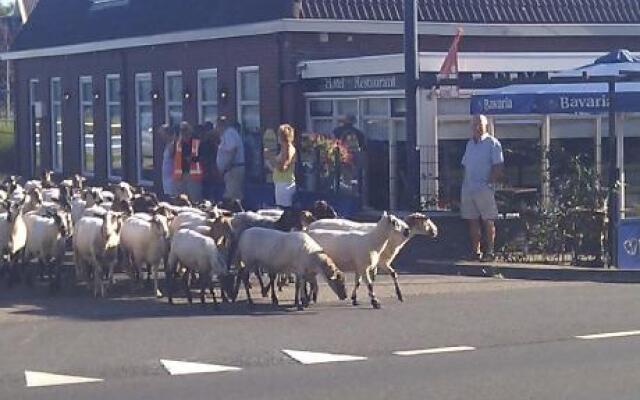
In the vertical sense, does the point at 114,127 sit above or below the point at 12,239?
above

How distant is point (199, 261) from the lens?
55.1 ft

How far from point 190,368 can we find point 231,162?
11.3m

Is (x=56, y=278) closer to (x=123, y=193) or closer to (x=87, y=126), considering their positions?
(x=123, y=193)

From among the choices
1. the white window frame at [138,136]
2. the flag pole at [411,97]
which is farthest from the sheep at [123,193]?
the white window frame at [138,136]

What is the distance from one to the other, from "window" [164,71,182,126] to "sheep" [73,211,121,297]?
14563 mm

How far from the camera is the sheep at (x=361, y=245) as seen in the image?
16953 millimetres

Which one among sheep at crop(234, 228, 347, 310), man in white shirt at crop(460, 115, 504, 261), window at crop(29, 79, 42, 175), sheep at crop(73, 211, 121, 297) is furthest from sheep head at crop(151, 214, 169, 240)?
window at crop(29, 79, 42, 175)

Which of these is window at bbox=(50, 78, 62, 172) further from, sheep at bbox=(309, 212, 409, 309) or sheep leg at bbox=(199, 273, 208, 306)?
sheep at bbox=(309, 212, 409, 309)

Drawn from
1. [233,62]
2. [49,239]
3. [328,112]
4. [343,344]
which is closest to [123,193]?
[49,239]

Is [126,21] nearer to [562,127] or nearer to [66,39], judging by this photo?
[66,39]

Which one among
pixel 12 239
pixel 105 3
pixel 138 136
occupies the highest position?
pixel 105 3

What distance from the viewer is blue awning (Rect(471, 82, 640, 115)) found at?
2056 centimetres

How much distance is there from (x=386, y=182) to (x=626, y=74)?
15.2 ft

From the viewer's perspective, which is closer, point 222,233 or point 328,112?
point 222,233
